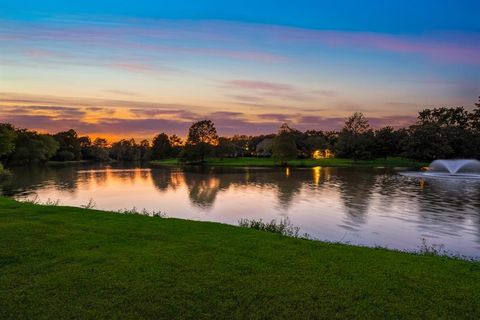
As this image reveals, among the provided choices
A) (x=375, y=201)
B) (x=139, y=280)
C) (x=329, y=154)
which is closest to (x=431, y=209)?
(x=375, y=201)

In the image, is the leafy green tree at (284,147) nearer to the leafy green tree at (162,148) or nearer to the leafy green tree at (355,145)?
the leafy green tree at (355,145)

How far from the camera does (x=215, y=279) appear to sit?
6.80 m

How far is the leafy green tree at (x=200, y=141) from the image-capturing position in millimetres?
104438

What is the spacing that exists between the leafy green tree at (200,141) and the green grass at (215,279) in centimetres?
9445

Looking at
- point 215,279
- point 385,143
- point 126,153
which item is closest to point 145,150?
point 126,153

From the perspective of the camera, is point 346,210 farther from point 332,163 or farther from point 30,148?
point 30,148

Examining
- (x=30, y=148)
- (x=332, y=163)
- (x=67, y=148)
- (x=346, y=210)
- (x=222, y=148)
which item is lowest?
(x=332, y=163)

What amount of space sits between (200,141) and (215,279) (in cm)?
10350

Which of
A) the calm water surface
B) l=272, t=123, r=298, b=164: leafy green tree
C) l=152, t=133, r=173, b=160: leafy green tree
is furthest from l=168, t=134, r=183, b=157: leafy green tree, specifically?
the calm water surface

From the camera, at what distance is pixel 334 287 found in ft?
21.2

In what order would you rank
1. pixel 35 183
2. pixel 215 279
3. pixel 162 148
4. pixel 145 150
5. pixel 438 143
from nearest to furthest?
pixel 215 279, pixel 35 183, pixel 438 143, pixel 162 148, pixel 145 150

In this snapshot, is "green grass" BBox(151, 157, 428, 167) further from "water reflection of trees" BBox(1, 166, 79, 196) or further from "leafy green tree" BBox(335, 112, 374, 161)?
"water reflection of trees" BBox(1, 166, 79, 196)

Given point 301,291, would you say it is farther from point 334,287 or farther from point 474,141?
point 474,141

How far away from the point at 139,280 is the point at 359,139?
335 feet
